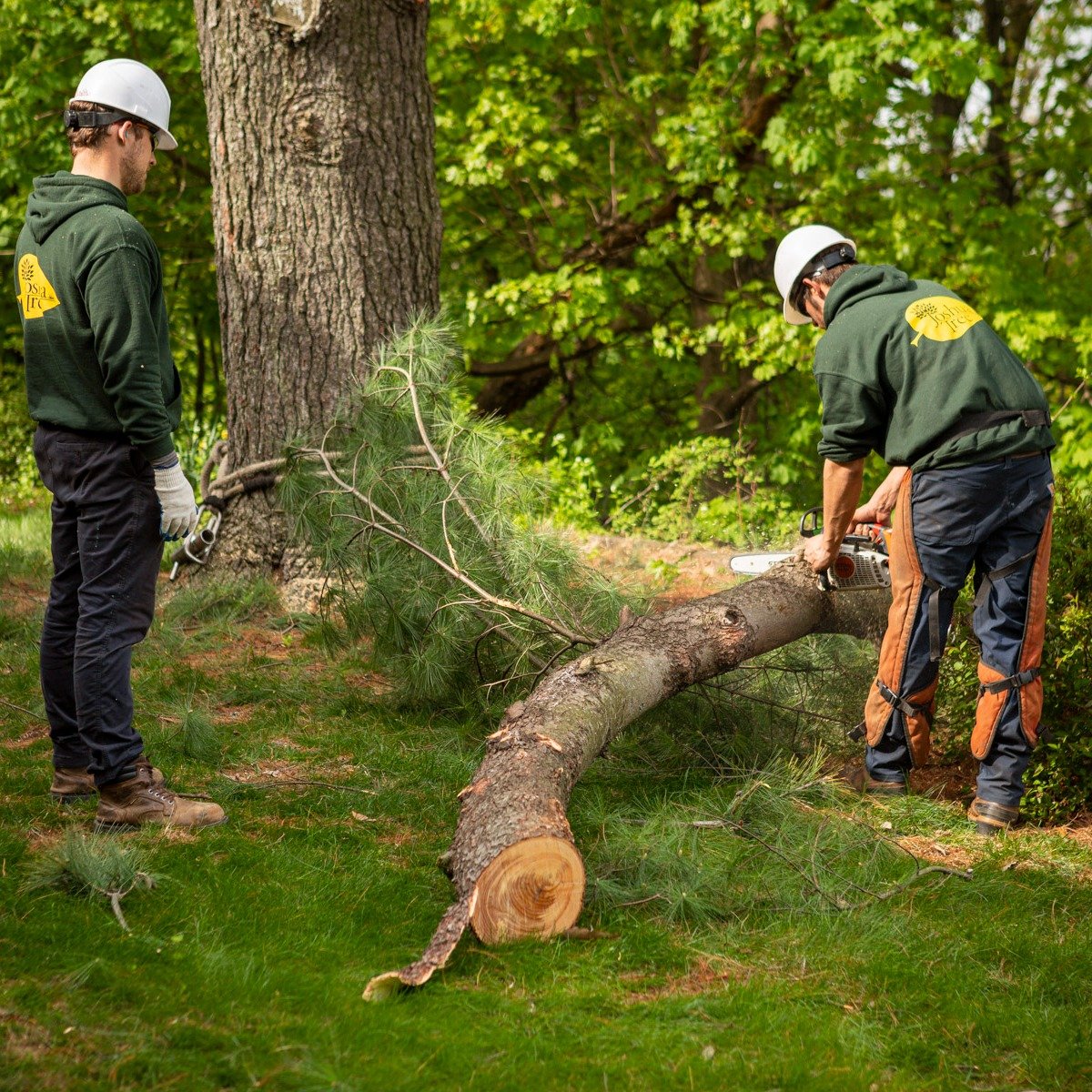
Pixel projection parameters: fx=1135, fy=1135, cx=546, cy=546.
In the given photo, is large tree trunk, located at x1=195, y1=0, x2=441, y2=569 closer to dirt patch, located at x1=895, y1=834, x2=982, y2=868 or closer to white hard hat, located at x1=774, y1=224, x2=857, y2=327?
white hard hat, located at x1=774, y1=224, x2=857, y2=327

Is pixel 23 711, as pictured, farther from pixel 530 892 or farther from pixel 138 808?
pixel 530 892

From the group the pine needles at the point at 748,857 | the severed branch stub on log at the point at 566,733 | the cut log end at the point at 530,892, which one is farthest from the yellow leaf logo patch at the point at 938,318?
the cut log end at the point at 530,892

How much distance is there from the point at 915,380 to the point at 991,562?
2.12ft

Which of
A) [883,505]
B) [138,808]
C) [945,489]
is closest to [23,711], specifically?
[138,808]

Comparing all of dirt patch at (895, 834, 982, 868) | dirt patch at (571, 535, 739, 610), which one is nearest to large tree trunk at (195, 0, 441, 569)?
dirt patch at (571, 535, 739, 610)

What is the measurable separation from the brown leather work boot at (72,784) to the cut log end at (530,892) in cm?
134

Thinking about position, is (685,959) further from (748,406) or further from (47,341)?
(748,406)

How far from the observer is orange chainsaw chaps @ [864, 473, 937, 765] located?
3.75 metres

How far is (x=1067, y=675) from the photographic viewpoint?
12.7 feet

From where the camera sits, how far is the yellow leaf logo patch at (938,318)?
11.9 feet

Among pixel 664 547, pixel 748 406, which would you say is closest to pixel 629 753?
pixel 664 547

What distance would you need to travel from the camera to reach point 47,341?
3271mm

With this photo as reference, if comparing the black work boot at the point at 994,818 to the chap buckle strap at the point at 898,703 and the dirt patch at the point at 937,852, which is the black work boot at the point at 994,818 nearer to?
the dirt patch at the point at 937,852

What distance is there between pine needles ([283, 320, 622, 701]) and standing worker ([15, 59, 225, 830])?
119 cm
